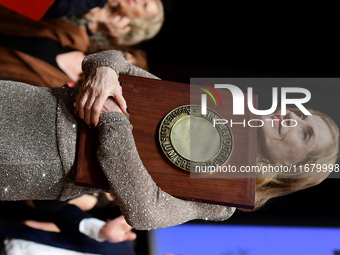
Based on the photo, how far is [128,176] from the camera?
0.73 m

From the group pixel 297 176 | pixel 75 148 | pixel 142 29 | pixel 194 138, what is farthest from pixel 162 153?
pixel 142 29

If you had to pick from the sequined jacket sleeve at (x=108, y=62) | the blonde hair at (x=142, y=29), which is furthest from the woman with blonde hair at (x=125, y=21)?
the sequined jacket sleeve at (x=108, y=62)

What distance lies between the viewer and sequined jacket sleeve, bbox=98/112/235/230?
0.73 meters

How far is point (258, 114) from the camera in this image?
938 millimetres

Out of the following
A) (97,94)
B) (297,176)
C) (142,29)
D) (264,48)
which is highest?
(142,29)

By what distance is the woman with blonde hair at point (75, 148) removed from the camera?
738 millimetres

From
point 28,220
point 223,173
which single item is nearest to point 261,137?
point 223,173

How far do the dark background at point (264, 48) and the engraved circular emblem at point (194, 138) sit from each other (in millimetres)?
700

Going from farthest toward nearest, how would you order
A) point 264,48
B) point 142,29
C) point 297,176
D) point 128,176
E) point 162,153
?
point 142,29, point 264,48, point 297,176, point 162,153, point 128,176

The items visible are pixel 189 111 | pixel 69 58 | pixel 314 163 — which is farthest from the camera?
pixel 69 58

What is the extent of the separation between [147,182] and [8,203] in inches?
56.8

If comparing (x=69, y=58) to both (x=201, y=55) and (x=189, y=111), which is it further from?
(x=189, y=111)

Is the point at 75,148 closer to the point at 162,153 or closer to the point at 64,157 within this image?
the point at 64,157

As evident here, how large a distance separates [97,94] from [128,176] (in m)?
0.20
